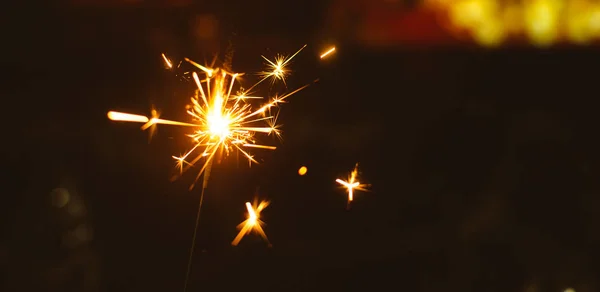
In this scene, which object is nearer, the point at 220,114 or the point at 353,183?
the point at 220,114

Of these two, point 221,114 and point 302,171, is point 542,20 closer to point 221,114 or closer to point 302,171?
point 302,171

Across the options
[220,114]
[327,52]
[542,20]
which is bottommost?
[220,114]

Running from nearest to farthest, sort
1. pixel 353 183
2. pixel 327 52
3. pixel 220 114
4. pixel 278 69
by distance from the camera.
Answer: pixel 220 114
pixel 278 69
pixel 353 183
pixel 327 52

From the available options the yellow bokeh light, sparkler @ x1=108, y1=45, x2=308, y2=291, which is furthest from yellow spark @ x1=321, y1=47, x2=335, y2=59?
the yellow bokeh light

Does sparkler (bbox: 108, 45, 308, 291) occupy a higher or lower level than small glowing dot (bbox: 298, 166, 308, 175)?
lower

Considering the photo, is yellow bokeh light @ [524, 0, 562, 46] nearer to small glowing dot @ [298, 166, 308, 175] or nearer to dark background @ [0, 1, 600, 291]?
dark background @ [0, 1, 600, 291]

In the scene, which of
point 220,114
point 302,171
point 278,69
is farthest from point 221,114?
point 302,171

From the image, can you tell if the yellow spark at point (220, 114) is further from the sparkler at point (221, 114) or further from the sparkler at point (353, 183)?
the sparkler at point (353, 183)

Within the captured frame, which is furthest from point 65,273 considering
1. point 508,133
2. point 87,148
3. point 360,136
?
point 508,133
